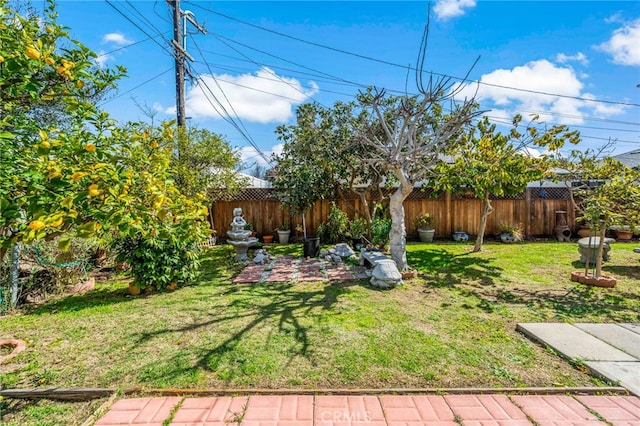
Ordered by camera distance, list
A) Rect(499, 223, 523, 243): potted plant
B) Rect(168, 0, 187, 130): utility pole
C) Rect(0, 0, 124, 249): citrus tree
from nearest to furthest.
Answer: Rect(0, 0, 124, 249): citrus tree → Rect(168, 0, 187, 130): utility pole → Rect(499, 223, 523, 243): potted plant

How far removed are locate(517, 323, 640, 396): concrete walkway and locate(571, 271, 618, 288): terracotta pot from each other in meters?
1.79

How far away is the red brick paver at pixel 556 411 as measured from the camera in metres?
2.12

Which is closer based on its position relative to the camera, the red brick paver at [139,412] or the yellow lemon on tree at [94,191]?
the yellow lemon on tree at [94,191]

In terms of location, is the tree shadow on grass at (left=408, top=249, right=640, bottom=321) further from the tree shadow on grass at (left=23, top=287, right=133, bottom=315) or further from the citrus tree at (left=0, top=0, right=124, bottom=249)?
the tree shadow on grass at (left=23, top=287, right=133, bottom=315)

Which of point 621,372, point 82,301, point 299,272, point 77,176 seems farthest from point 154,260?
point 621,372

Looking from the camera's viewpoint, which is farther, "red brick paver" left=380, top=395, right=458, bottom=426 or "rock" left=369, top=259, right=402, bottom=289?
"rock" left=369, top=259, right=402, bottom=289

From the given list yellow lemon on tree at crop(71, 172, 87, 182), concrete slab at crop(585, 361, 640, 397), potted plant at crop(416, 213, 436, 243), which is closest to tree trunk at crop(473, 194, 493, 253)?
potted plant at crop(416, 213, 436, 243)

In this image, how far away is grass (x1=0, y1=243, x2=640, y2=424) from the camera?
8.76 feet

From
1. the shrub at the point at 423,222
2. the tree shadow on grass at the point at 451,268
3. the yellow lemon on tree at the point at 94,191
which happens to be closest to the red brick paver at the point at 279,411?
the yellow lemon on tree at the point at 94,191

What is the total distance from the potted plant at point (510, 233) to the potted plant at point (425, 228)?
2.21 m

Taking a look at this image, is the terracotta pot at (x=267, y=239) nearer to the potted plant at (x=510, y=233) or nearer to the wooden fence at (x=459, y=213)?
the wooden fence at (x=459, y=213)

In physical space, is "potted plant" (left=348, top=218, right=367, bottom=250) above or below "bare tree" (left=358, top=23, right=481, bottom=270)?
below

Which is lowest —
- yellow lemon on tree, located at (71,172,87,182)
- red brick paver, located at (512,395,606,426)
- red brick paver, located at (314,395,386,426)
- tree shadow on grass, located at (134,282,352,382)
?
red brick paver, located at (512,395,606,426)

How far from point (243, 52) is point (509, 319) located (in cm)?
1095
